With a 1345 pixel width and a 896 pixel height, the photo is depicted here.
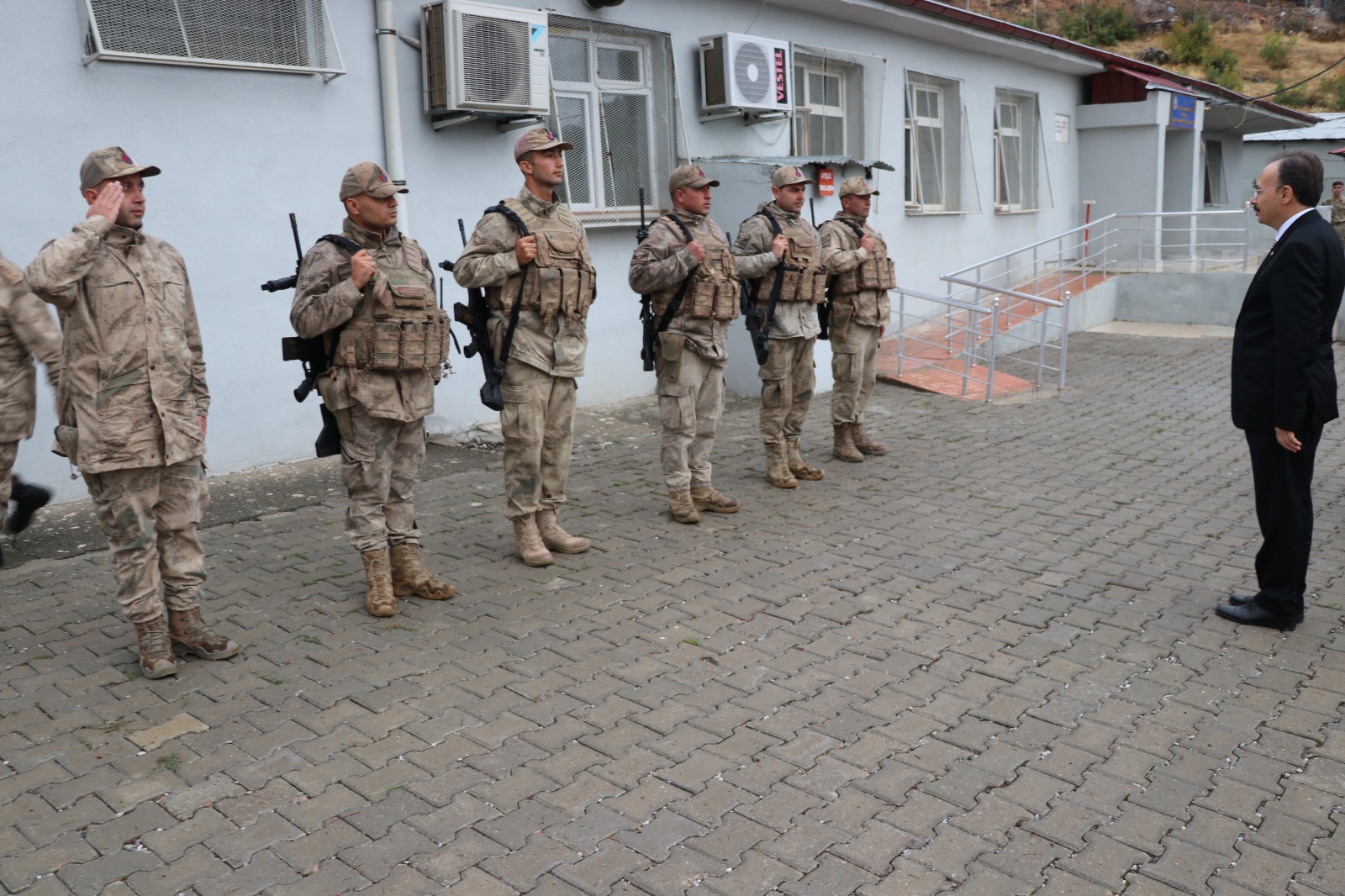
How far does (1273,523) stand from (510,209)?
3.73m

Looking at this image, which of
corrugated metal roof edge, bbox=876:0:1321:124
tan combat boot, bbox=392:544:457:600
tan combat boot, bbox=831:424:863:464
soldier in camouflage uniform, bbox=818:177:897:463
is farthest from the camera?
corrugated metal roof edge, bbox=876:0:1321:124

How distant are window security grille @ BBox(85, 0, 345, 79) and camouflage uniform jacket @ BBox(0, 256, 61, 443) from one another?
2188 mm

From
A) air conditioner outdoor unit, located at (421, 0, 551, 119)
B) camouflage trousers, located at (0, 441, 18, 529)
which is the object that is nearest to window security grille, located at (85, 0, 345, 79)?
air conditioner outdoor unit, located at (421, 0, 551, 119)

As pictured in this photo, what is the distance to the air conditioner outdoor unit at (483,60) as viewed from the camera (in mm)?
7785

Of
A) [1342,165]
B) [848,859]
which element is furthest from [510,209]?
[1342,165]

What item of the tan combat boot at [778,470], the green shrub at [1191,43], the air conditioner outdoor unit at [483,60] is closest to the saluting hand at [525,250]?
the tan combat boot at [778,470]

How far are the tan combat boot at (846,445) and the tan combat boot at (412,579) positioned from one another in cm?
369

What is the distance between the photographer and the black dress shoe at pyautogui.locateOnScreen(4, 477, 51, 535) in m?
5.77

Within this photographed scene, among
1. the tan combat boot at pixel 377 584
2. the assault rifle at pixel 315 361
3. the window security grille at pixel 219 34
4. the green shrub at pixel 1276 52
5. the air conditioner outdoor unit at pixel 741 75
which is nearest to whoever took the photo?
the assault rifle at pixel 315 361

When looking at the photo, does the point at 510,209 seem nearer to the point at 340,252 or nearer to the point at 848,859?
the point at 340,252

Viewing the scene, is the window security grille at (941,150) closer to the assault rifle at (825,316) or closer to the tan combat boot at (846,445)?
the assault rifle at (825,316)

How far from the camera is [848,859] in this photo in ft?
9.85

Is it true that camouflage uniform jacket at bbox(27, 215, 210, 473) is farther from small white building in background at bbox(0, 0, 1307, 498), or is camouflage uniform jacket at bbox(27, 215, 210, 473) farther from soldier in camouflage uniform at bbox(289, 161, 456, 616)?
small white building in background at bbox(0, 0, 1307, 498)

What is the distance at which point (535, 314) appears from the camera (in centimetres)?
536
